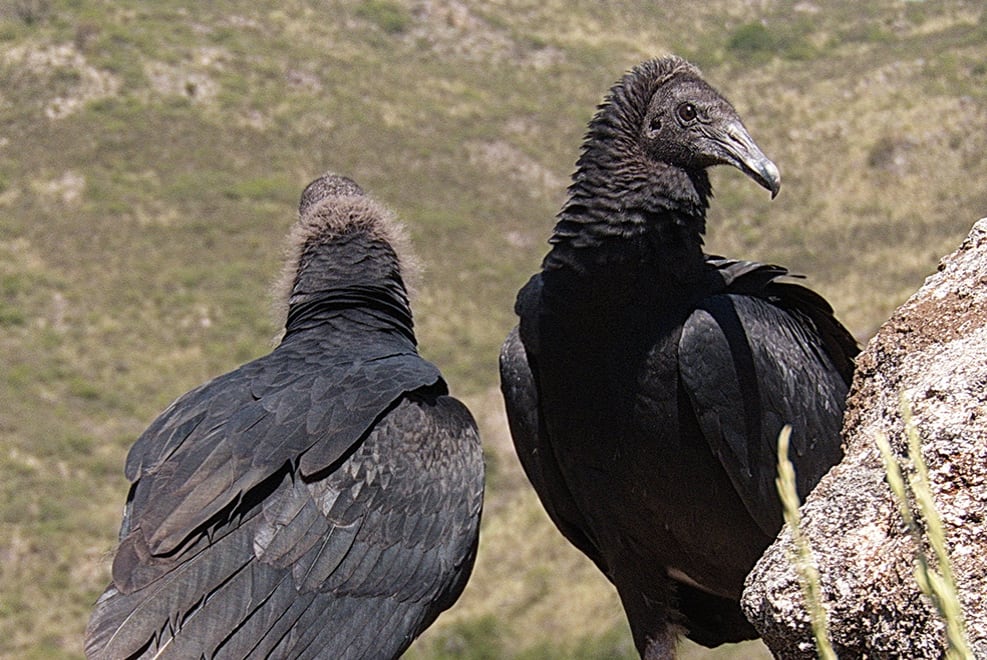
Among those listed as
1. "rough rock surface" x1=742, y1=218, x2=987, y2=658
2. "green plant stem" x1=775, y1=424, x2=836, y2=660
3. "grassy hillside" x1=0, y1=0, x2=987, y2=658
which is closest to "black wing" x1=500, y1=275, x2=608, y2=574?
"rough rock surface" x1=742, y1=218, x2=987, y2=658

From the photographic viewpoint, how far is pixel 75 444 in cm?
1584

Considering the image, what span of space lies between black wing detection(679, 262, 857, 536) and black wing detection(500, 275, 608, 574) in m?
0.62

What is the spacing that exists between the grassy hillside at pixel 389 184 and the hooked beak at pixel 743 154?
6.45m

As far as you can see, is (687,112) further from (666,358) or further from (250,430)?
A: (250,430)

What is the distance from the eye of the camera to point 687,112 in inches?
158

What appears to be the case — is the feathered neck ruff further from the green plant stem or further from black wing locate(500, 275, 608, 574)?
the green plant stem

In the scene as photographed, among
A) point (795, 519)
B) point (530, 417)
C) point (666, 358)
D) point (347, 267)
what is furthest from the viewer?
point (347, 267)

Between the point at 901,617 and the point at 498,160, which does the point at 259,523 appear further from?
the point at 498,160

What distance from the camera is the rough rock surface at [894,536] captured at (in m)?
1.80

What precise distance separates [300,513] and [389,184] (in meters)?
22.8

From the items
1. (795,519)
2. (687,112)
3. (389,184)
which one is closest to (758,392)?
(687,112)

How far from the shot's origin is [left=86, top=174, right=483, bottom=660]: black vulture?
10.4ft

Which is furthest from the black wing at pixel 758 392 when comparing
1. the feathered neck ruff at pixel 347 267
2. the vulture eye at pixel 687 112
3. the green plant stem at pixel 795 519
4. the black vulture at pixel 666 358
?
the green plant stem at pixel 795 519

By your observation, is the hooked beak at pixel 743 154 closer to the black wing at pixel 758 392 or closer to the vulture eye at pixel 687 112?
the vulture eye at pixel 687 112
